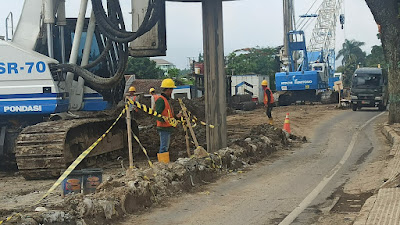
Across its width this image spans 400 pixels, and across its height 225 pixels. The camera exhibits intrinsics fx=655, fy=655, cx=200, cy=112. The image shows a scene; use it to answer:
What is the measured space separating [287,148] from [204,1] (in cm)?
529

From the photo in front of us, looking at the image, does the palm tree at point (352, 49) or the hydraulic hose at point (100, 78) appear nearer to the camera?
the hydraulic hose at point (100, 78)

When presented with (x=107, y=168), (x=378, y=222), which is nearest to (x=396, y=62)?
(x=107, y=168)

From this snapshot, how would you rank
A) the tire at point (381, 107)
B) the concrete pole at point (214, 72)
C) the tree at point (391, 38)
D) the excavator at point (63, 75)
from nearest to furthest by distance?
the excavator at point (63, 75) < the concrete pole at point (214, 72) < the tree at point (391, 38) < the tire at point (381, 107)

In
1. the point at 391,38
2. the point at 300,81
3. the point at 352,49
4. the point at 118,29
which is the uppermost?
the point at 352,49

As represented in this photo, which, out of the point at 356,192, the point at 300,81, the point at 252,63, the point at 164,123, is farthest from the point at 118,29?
the point at 252,63

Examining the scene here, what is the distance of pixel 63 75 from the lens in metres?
14.6

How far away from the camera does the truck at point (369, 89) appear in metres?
36.4

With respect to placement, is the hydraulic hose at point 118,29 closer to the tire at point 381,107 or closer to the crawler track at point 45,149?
the crawler track at point 45,149

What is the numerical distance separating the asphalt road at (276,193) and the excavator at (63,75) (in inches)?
147

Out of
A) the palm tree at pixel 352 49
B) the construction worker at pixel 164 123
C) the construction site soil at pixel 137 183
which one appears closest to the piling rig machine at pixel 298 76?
the construction site soil at pixel 137 183

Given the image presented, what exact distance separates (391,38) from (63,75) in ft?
43.6

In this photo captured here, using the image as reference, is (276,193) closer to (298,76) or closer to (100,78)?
(100,78)

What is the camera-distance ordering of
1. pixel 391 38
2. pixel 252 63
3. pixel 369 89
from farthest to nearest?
pixel 252 63 → pixel 369 89 → pixel 391 38

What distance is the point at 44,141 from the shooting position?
1313 centimetres
